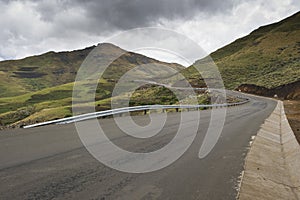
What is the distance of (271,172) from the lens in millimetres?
6398

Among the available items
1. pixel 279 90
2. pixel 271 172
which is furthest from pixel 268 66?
pixel 271 172

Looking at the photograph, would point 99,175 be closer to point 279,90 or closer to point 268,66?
point 279,90

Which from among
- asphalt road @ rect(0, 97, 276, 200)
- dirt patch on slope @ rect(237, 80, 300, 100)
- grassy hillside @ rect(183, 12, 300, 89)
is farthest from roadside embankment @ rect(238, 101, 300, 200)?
grassy hillside @ rect(183, 12, 300, 89)

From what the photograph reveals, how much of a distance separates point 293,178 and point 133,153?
3.34m

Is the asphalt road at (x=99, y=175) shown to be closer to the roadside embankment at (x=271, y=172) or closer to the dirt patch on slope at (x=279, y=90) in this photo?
the roadside embankment at (x=271, y=172)

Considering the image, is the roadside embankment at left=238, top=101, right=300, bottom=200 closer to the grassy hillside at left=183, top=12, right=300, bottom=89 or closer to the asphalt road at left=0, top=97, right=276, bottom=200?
the asphalt road at left=0, top=97, right=276, bottom=200

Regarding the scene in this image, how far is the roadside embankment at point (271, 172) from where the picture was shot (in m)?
4.96

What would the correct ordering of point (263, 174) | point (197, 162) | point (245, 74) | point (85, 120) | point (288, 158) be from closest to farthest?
point (263, 174), point (197, 162), point (288, 158), point (85, 120), point (245, 74)

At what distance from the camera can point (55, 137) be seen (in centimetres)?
932

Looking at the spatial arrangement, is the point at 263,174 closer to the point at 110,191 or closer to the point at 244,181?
the point at 244,181

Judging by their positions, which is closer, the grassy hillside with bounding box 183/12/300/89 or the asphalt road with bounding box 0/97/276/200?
the asphalt road with bounding box 0/97/276/200

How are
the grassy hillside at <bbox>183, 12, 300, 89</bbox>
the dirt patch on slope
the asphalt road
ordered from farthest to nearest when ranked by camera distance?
1. the grassy hillside at <bbox>183, 12, 300, 89</bbox>
2. the dirt patch on slope
3. the asphalt road

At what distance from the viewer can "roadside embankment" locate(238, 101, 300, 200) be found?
4.96 metres

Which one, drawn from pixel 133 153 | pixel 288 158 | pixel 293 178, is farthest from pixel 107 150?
pixel 288 158
